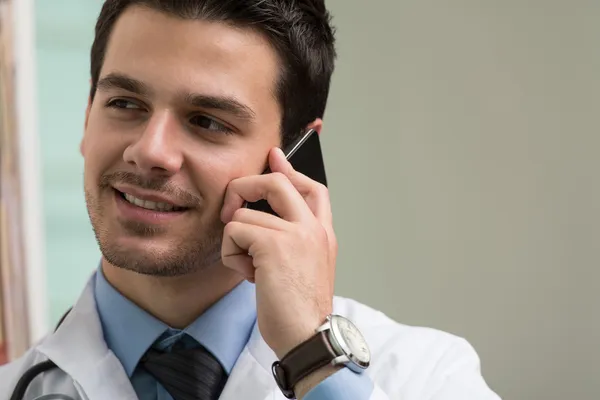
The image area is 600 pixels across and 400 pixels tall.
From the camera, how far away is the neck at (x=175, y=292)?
1271 millimetres

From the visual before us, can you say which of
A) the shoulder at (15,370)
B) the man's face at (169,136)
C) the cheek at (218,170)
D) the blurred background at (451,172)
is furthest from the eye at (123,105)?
the blurred background at (451,172)

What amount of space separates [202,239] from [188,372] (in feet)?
0.71

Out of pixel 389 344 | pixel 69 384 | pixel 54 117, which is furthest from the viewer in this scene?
pixel 54 117

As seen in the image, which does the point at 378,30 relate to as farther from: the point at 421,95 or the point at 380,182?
the point at 380,182

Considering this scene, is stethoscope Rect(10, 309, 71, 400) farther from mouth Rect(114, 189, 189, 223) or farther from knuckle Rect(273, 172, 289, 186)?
knuckle Rect(273, 172, 289, 186)

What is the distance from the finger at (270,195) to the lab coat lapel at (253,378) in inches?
9.2

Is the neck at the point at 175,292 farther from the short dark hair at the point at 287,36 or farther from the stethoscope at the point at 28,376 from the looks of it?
the short dark hair at the point at 287,36

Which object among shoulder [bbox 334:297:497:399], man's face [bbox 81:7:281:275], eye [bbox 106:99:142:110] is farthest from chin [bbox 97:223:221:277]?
shoulder [bbox 334:297:497:399]

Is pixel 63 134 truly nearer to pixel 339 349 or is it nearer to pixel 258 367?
pixel 258 367

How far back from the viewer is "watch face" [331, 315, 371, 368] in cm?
106

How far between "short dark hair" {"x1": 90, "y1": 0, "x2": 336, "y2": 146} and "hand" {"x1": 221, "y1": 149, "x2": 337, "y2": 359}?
0.21 metres

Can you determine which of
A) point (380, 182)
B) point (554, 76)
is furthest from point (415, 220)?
point (554, 76)

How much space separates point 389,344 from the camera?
1322 millimetres

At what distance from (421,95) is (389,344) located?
0.70m
